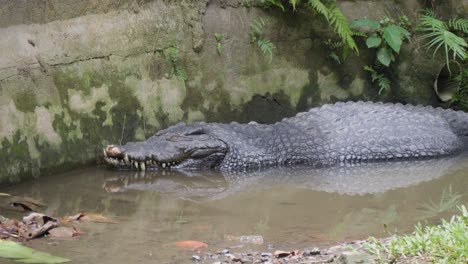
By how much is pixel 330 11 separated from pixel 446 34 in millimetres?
1462

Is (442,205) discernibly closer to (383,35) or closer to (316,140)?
(316,140)

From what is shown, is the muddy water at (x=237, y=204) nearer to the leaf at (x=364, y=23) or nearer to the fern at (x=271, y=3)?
the leaf at (x=364, y=23)

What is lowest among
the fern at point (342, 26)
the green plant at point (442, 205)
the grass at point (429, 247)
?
the green plant at point (442, 205)

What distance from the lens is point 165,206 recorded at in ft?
19.1

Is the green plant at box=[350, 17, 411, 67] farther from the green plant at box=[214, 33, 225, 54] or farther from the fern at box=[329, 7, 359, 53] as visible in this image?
the green plant at box=[214, 33, 225, 54]

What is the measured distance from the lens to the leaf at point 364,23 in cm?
868

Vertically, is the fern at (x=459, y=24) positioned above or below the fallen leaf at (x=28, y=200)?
above

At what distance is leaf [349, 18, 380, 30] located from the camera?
868 centimetres

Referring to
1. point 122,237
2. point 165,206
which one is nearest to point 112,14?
point 165,206

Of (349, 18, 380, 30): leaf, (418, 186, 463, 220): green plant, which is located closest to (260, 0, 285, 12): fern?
(349, 18, 380, 30): leaf

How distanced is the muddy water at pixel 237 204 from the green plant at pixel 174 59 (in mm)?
1109

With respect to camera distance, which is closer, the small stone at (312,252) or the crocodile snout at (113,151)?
the small stone at (312,252)

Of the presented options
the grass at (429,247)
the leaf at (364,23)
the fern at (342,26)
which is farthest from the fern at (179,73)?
the grass at (429,247)

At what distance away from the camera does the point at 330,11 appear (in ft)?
27.7
